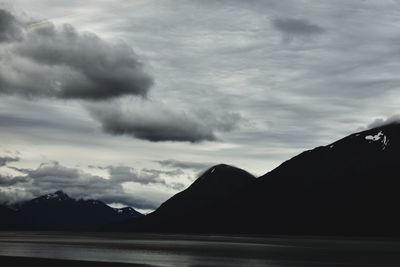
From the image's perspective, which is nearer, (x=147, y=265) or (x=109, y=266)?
(x=109, y=266)

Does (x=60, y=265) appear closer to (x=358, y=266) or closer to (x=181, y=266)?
(x=181, y=266)

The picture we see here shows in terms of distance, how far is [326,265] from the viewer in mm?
111938

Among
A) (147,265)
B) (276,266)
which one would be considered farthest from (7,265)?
(276,266)

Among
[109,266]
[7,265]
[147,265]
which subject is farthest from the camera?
[147,265]

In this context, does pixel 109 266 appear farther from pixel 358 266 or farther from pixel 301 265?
pixel 358 266

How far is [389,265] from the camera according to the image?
356ft

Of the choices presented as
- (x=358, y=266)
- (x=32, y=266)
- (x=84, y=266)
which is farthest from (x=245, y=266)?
(x=32, y=266)

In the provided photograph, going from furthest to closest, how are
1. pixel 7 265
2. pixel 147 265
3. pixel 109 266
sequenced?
pixel 147 265
pixel 109 266
pixel 7 265

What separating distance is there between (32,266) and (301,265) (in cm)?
5177

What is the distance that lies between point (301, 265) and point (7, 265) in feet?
182

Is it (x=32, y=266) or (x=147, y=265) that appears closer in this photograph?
(x=32, y=266)

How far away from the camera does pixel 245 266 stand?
4318 inches

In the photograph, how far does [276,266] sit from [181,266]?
18.8 m

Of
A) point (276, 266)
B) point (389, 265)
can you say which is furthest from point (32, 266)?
point (389, 265)
